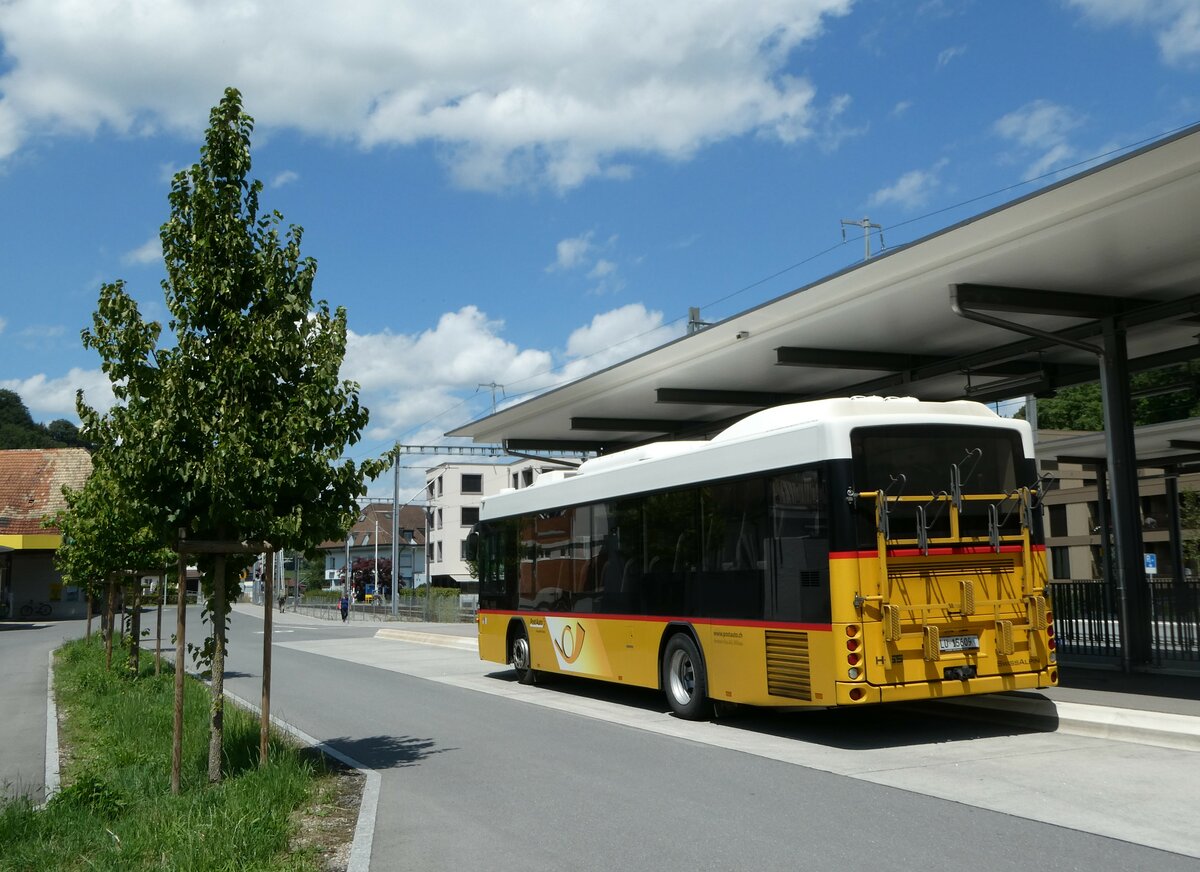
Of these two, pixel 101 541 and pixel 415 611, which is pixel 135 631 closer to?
pixel 101 541

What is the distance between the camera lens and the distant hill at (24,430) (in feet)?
320

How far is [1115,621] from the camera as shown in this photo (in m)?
16.9

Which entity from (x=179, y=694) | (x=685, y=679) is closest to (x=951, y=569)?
(x=685, y=679)

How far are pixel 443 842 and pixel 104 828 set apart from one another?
2.37 m

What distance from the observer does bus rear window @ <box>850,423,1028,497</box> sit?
11.3 meters

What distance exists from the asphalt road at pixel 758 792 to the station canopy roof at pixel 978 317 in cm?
582

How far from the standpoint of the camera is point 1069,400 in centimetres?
7906

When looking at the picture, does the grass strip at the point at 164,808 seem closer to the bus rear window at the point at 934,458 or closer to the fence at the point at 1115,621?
the bus rear window at the point at 934,458

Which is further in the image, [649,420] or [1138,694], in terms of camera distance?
[649,420]

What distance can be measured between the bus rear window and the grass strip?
5943 millimetres

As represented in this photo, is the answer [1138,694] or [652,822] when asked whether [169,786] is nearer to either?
[652,822]

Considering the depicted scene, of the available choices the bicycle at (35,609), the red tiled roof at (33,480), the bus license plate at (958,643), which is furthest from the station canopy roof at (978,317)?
the red tiled roof at (33,480)

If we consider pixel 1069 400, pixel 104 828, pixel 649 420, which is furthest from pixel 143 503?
pixel 1069 400

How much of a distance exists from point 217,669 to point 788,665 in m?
5.48
